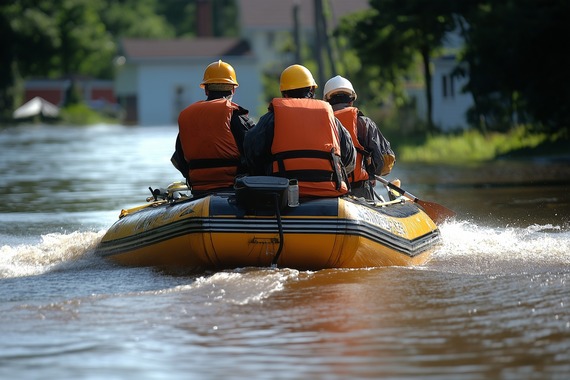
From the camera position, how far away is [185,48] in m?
77.7

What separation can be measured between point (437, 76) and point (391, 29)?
12265mm

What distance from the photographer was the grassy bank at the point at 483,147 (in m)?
29.7

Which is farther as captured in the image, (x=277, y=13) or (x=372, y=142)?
(x=277, y=13)

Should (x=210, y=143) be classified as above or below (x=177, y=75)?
above

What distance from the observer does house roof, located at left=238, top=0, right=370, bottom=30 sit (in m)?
78.2

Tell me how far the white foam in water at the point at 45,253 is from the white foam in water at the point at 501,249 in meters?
3.55

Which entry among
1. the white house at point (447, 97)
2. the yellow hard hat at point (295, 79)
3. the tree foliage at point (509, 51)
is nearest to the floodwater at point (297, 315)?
the yellow hard hat at point (295, 79)

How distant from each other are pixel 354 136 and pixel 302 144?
128 centimetres

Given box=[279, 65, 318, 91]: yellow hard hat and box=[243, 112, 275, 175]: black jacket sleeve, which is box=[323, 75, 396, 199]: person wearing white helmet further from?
box=[243, 112, 275, 175]: black jacket sleeve

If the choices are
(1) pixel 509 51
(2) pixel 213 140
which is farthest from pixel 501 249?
(1) pixel 509 51

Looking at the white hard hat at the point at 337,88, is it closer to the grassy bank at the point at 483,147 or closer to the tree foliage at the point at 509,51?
the tree foliage at the point at 509,51

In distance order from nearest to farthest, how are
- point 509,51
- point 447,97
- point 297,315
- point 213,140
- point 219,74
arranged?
point 297,315
point 213,140
point 219,74
point 509,51
point 447,97

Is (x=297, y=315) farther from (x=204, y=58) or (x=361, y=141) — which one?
(x=204, y=58)

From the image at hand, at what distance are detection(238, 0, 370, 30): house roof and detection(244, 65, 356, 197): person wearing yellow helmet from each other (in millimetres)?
67151
